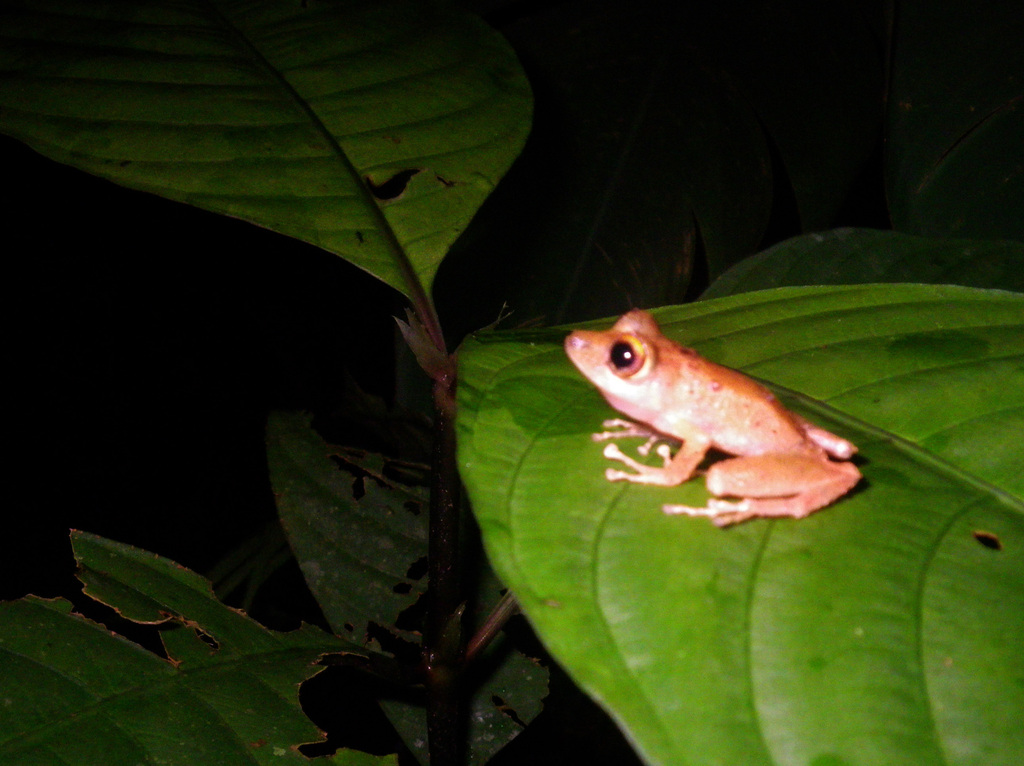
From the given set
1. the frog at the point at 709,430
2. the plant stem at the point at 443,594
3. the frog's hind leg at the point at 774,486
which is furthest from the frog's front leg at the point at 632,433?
the plant stem at the point at 443,594

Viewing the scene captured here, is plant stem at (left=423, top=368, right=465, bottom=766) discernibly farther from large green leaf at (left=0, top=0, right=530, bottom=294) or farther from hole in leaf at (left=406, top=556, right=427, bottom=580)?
hole in leaf at (left=406, top=556, right=427, bottom=580)

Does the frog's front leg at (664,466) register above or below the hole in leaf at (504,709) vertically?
above

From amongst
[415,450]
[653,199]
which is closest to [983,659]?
[415,450]

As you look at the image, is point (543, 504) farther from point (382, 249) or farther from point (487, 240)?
point (487, 240)

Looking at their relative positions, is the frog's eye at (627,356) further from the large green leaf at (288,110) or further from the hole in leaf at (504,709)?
the hole in leaf at (504,709)

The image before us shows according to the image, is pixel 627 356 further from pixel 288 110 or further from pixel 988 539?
pixel 288 110

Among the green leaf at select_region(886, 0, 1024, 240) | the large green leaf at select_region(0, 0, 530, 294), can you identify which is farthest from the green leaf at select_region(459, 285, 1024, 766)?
the green leaf at select_region(886, 0, 1024, 240)

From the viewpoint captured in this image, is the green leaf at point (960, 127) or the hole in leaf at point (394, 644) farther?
the green leaf at point (960, 127)

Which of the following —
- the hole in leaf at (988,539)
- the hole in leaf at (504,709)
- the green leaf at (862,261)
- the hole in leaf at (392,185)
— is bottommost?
the hole in leaf at (504,709)
